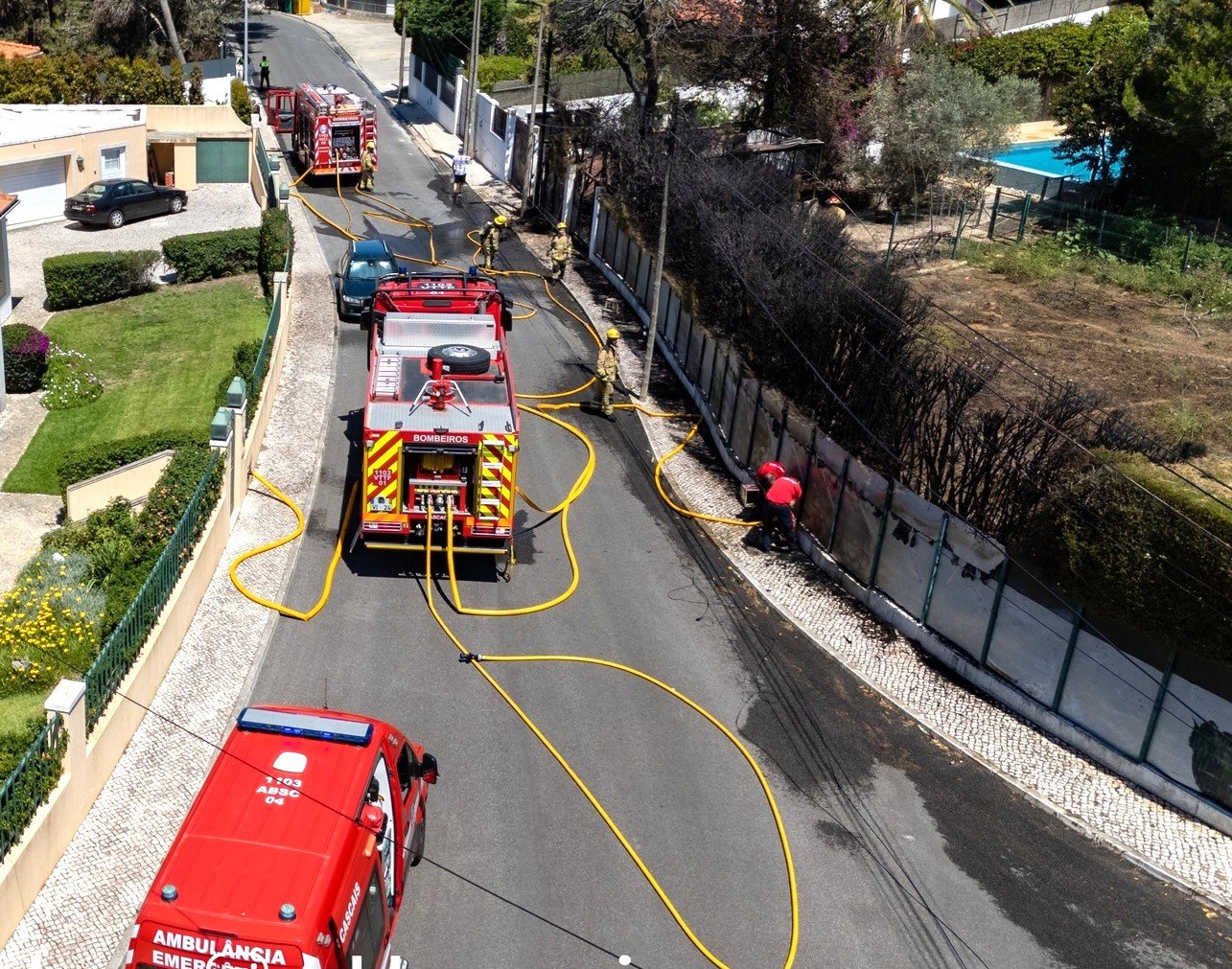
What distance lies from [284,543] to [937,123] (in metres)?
26.4

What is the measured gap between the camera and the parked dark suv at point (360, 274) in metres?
30.4

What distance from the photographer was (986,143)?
128 feet

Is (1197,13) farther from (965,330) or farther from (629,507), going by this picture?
(629,507)

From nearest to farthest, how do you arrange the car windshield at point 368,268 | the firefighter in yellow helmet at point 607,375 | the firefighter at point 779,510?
the firefighter at point 779,510, the firefighter in yellow helmet at point 607,375, the car windshield at point 368,268

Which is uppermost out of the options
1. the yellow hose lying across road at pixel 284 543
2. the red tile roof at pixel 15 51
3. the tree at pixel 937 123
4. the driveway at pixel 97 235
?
the tree at pixel 937 123

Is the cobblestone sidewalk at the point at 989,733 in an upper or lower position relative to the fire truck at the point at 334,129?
lower

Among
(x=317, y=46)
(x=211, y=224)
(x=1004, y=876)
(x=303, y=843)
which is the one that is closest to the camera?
(x=303, y=843)

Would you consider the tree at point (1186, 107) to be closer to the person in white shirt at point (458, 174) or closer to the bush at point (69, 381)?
the person in white shirt at point (458, 174)

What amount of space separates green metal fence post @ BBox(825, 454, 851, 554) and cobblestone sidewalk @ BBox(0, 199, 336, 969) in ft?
30.5

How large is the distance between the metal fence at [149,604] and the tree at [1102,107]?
31409mm

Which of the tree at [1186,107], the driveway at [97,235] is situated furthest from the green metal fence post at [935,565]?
the driveway at [97,235]

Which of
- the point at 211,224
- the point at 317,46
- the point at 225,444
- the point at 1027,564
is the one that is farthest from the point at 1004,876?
the point at 317,46

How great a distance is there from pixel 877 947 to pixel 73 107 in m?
42.3

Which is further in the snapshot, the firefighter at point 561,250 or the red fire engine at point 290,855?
the firefighter at point 561,250
